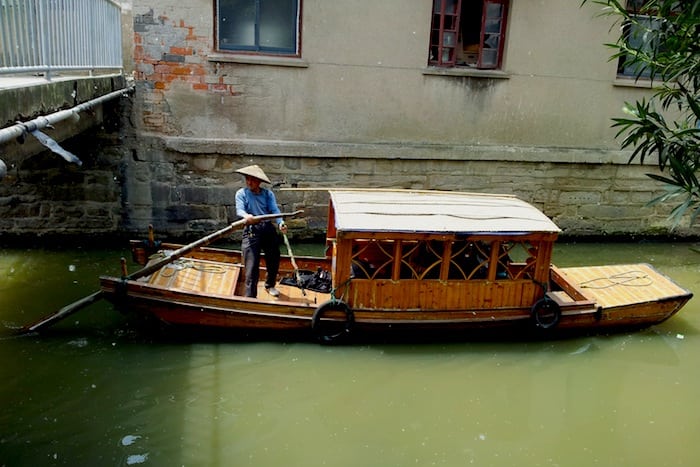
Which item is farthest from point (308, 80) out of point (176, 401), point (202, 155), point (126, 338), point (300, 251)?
point (176, 401)

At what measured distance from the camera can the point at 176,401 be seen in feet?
18.4

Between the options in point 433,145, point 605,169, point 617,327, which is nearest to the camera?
point 617,327

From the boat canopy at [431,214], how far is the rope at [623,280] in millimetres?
1594

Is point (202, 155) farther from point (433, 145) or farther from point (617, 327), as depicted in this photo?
point (617, 327)

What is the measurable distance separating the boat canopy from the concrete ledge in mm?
2238

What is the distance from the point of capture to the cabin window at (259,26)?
9.06 m

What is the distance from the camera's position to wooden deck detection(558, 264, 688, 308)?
748 centimetres

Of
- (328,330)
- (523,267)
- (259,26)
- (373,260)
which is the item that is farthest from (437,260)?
(259,26)

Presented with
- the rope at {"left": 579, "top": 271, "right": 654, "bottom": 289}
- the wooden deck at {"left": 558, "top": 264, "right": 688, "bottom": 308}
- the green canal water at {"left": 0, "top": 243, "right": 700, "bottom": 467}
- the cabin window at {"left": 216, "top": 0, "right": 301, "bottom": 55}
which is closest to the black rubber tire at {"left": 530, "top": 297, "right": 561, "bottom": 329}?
the green canal water at {"left": 0, "top": 243, "right": 700, "bottom": 467}

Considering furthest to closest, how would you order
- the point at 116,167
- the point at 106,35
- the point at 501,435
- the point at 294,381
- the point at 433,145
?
1. the point at 433,145
2. the point at 116,167
3. the point at 106,35
4. the point at 294,381
5. the point at 501,435

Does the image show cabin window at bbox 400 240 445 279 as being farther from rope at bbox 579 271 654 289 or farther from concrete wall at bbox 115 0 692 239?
concrete wall at bbox 115 0 692 239

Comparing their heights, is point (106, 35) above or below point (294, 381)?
above

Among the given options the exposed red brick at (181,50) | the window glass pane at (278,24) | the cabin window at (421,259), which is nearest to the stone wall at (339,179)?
the exposed red brick at (181,50)

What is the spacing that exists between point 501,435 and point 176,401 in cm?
321
